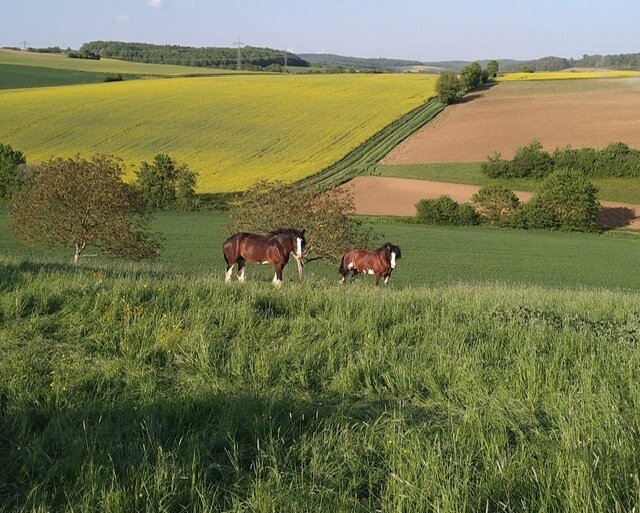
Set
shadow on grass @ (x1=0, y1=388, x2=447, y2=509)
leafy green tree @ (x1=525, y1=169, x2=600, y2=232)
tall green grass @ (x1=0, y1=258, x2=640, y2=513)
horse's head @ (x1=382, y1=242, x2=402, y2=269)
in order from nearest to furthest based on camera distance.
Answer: tall green grass @ (x1=0, y1=258, x2=640, y2=513), shadow on grass @ (x1=0, y1=388, x2=447, y2=509), horse's head @ (x1=382, y1=242, x2=402, y2=269), leafy green tree @ (x1=525, y1=169, x2=600, y2=232)

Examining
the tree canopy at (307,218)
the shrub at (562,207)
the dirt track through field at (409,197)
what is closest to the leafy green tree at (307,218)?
the tree canopy at (307,218)

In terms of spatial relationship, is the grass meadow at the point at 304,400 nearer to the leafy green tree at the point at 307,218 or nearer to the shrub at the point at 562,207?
the leafy green tree at the point at 307,218

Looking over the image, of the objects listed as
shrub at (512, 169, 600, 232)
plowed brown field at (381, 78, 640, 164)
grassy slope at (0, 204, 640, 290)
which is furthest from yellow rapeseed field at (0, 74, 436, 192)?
shrub at (512, 169, 600, 232)

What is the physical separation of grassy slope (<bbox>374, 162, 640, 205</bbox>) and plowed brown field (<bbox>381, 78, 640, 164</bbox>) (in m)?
2.19

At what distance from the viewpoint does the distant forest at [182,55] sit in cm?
15875

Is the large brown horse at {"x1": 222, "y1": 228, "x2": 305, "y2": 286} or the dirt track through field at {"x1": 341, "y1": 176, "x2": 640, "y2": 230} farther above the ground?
the large brown horse at {"x1": 222, "y1": 228, "x2": 305, "y2": 286}

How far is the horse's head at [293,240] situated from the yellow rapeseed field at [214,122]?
1529 inches

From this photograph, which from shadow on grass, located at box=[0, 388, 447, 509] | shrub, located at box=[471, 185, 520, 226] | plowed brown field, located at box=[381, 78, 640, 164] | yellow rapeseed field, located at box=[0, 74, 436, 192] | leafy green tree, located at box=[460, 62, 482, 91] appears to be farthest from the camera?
leafy green tree, located at box=[460, 62, 482, 91]

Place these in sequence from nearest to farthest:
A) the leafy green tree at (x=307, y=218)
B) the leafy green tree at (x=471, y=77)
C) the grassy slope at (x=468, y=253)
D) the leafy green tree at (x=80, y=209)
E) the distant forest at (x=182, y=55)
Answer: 1. the leafy green tree at (x=307, y=218)
2. the leafy green tree at (x=80, y=209)
3. the grassy slope at (x=468, y=253)
4. the leafy green tree at (x=471, y=77)
5. the distant forest at (x=182, y=55)

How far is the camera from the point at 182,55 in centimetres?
16662

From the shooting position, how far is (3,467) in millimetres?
3732

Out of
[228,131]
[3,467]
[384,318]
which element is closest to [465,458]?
[3,467]

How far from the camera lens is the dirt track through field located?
161ft

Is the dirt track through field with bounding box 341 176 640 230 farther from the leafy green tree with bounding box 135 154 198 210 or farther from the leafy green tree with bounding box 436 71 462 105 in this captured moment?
the leafy green tree with bounding box 436 71 462 105
